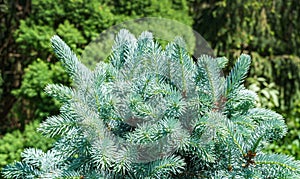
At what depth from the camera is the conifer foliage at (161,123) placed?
4.17 feet

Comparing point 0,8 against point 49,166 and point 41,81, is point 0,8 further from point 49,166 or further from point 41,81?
point 49,166

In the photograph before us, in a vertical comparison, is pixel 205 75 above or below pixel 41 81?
above

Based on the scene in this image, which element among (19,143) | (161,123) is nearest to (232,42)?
(19,143)

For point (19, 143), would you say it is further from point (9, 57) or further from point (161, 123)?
point (161, 123)

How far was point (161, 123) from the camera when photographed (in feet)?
4.09

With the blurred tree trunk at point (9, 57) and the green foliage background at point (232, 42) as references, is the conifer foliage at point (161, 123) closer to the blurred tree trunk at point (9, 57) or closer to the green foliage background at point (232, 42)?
the green foliage background at point (232, 42)

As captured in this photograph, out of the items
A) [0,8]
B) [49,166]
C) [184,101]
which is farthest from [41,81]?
[184,101]

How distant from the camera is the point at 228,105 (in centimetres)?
140

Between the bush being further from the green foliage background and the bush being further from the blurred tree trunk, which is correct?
the blurred tree trunk

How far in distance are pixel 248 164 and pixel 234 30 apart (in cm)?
420

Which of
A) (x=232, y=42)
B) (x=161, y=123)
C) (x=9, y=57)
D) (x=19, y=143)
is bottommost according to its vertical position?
(x=19, y=143)

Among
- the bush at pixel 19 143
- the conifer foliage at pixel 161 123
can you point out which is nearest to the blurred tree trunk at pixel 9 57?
the bush at pixel 19 143

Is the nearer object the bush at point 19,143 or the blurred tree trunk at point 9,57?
the bush at point 19,143

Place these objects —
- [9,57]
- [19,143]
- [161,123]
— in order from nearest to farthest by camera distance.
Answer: [161,123] < [19,143] < [9,57]
